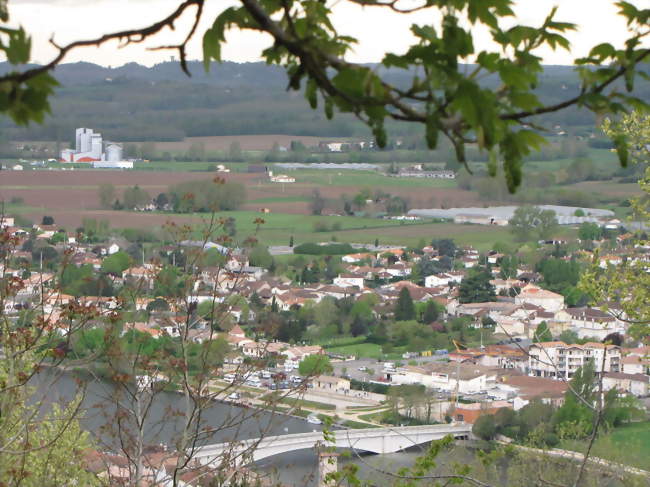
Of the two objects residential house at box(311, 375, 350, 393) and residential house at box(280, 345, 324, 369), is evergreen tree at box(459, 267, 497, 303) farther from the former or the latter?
residential house at box(311, 375, 350, 393)

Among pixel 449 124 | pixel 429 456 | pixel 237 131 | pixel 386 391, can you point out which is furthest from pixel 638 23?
pixel 237 131

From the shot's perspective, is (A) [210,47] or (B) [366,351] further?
(B) [366,351]

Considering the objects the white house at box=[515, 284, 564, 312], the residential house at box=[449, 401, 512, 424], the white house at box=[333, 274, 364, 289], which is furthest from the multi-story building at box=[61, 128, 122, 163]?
the residential house at box=[449, 401, 512, 424]

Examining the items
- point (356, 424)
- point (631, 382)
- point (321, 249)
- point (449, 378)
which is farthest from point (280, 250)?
point (356, 424)

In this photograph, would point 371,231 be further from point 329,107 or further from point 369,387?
point 329,107

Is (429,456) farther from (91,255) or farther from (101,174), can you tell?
(101,174)

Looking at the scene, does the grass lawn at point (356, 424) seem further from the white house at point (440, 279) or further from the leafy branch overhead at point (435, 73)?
the leafy branch overhead at point (435, 73)
